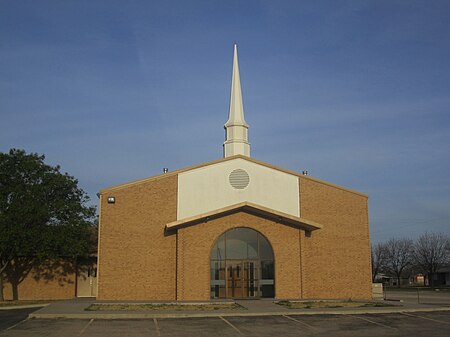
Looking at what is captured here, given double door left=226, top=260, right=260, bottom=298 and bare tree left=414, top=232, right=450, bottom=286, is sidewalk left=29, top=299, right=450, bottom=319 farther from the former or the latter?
bare tree left=414, top=232, right=450, bottom=286

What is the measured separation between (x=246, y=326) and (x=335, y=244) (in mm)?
14877

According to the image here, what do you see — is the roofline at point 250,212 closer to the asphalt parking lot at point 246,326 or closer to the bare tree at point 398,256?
the asphalt parking lot at point 246,326

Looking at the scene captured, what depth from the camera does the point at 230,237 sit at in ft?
100

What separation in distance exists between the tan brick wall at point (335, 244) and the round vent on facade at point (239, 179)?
10.7 feet

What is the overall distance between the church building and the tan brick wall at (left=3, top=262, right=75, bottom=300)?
26.6ft

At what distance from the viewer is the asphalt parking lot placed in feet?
53.2

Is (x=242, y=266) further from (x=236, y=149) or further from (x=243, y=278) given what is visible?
(x=236, y=149)

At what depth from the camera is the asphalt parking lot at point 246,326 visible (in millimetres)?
16203

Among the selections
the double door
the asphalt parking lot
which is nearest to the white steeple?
the double door

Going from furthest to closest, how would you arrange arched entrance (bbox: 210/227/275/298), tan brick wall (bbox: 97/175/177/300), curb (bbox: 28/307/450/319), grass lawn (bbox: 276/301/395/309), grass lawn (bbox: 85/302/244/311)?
arched entrance (bbox: 210/227/275/298)
tan brick wall (bbox: 97/175/177/300)
grass lawn (bbox: 276/301/395/309)
grass lawn (bbox: 85/302/244/311)
curb (bbox: 28/307/450/319)

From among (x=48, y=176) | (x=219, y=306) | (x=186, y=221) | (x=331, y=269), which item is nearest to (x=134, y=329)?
(x=219, y=306)

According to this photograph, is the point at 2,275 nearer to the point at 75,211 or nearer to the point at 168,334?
the point at 75,211

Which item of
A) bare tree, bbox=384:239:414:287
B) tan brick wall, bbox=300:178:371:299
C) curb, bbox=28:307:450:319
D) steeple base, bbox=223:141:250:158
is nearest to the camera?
curb, bbox=28:307:450:319

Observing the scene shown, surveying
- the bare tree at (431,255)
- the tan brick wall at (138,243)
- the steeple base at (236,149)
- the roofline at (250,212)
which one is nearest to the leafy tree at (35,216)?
the tan brick wall at (138,243)
